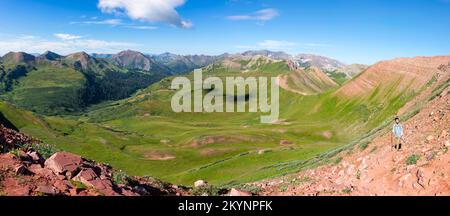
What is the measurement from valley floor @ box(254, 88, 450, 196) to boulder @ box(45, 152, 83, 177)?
15254 mm

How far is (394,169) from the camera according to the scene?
24625 mm

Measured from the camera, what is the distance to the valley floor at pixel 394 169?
21.9 meters

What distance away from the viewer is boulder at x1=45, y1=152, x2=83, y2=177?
19.7 metres

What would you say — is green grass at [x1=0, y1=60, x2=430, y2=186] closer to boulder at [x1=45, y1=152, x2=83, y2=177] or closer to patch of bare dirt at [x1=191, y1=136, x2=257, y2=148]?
patch of bare dirt at [x1=191, y1=136, x2=257, y2=148]

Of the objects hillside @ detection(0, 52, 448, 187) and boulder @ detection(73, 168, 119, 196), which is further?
hillside @ detection(0, 52, 448, 187)

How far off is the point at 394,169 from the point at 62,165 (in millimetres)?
20196

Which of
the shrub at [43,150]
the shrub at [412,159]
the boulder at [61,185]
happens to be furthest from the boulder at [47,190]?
the shrub at [412,159]

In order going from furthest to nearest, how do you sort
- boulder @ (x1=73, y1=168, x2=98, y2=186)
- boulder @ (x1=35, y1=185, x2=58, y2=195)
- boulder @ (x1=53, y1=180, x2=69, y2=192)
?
1. boulder @ (x1=73, y1=168, x2=98, y2=186)
2. boulder @ (x1=53, y1=180, x2=69, y2=192)
3. boulder @ (x1=35, y1=185, x2=58, y2=195)

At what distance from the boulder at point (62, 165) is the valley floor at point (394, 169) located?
1525 centimetres

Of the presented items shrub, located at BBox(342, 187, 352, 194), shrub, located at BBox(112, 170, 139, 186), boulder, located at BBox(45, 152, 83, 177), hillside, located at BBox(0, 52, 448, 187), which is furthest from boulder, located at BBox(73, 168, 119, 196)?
hillside, located at BBox(0, 52, 448, 187)

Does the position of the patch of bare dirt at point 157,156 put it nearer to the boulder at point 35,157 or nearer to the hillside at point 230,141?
the hillside at point 230,141
